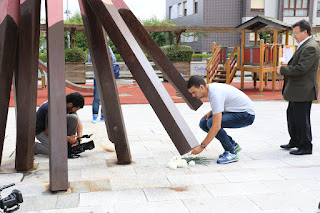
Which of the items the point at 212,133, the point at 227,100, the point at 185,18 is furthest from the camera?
the point at 185,18

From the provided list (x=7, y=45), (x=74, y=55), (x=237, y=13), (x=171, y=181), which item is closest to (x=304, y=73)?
(x=171, y=181)

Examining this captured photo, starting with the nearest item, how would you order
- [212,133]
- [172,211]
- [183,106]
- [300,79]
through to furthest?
[172,211] < [212,133] < [300,79] < [183,106]

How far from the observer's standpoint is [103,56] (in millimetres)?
5258

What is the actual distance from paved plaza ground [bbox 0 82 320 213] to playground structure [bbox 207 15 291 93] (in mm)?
8290

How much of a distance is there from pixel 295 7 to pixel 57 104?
34294 millimetres

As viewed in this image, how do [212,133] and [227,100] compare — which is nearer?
[212,133]

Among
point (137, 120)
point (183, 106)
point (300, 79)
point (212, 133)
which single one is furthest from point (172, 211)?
point (183, 106)

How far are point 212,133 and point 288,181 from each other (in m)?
0.98

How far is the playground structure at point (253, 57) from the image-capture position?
1459 centimetres

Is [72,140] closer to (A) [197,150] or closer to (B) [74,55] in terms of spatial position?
(A) [197,150]

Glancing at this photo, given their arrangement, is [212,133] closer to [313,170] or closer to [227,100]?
[227,100]

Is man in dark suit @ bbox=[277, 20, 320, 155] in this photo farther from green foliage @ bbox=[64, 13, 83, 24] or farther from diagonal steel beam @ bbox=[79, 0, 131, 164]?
green foliage @ bbox=[64, 13, 83, 24]

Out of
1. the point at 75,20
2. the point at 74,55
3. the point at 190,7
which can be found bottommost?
the point at 74,55

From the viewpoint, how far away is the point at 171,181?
4.36 meters
